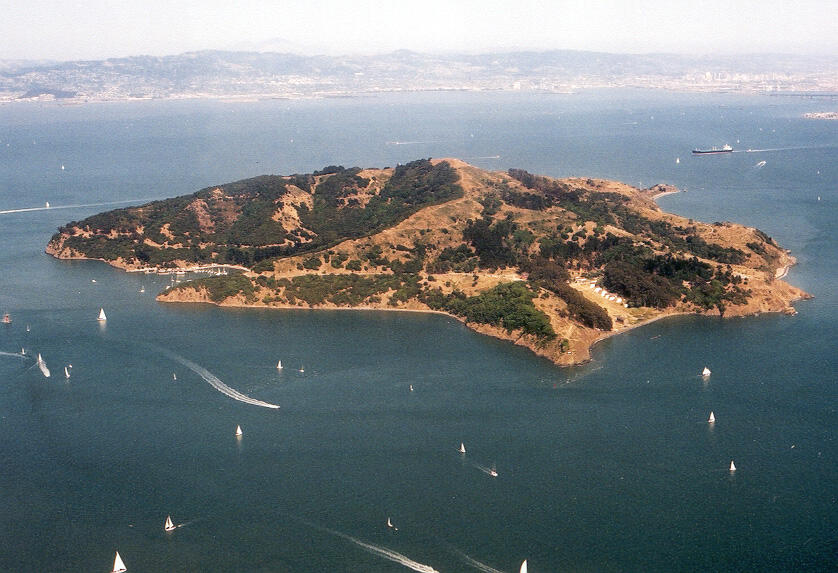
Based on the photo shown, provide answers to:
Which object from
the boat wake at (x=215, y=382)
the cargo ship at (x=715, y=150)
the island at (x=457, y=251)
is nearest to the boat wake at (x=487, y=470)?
the boat wake at (x=215, y=382)

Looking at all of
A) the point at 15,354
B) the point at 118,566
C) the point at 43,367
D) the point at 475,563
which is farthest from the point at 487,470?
the point at 15,354

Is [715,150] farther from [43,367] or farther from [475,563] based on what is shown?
[475,563]

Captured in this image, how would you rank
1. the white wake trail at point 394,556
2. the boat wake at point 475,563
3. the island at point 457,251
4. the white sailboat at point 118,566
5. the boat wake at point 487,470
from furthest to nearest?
the island at point 457,251
the boat wake at point 487,470
the white wake trail at point 394,556
the white sailboat at point 118,566
the boat wake at point 475,563

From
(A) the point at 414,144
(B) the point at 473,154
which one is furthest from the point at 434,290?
(A) the point at 414,144

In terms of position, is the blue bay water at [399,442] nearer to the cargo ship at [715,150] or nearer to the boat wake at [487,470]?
the boat wake at [487,470]

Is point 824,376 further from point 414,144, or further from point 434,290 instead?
point 414,144

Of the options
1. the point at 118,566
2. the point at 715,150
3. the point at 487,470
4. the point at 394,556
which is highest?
the point at 715,150
